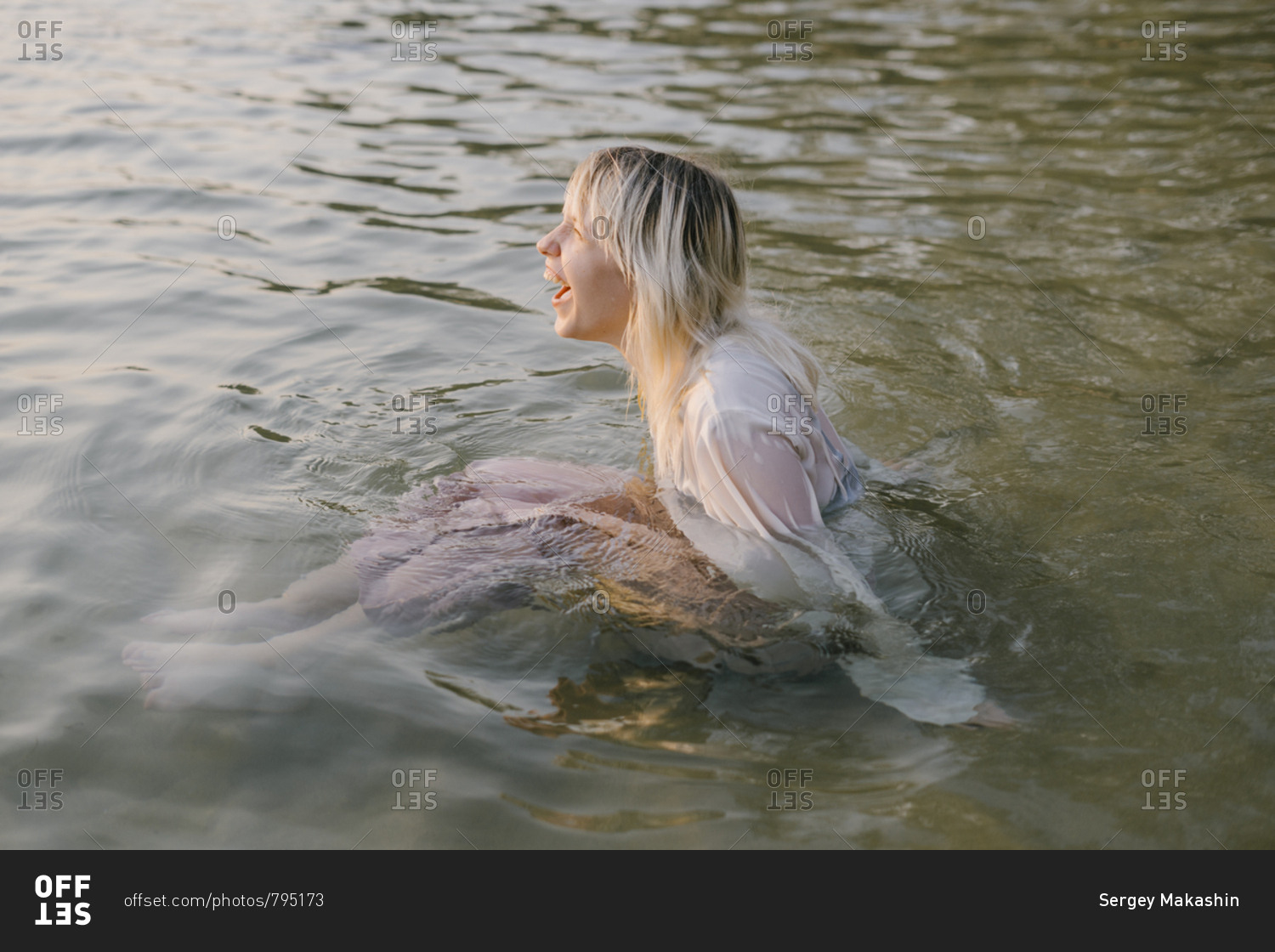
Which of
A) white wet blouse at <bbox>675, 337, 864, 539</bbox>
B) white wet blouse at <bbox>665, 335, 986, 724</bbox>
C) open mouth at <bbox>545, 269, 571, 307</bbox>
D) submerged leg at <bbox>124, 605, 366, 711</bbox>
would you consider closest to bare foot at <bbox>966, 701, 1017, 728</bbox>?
white wet blouse at <bbox>665, 335, 986, 724</bbox>

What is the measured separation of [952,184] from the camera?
7035 mm

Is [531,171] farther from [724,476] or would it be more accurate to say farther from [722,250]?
[724,476]

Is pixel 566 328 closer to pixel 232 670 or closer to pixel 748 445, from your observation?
pixel 748 445

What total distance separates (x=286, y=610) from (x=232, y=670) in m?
0.28

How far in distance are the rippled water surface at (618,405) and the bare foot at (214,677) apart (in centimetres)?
6

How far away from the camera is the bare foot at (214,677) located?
118 inches

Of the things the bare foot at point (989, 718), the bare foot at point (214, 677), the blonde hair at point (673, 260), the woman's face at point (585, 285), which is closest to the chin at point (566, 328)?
the woman's face at point (585, 285)

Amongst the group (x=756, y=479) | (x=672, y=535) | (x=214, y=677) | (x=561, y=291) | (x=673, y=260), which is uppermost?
(x=673, y=260)

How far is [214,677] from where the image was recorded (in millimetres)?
3057

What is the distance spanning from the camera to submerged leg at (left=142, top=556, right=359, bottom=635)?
3258mm

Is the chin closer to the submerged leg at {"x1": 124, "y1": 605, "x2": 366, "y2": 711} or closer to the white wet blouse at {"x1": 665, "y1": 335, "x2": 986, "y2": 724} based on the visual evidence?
the white wet blouse at {"x1": 665, "y1": 335, "x2": 986, "y2": 724}

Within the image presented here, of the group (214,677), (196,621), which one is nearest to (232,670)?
(214,677)
